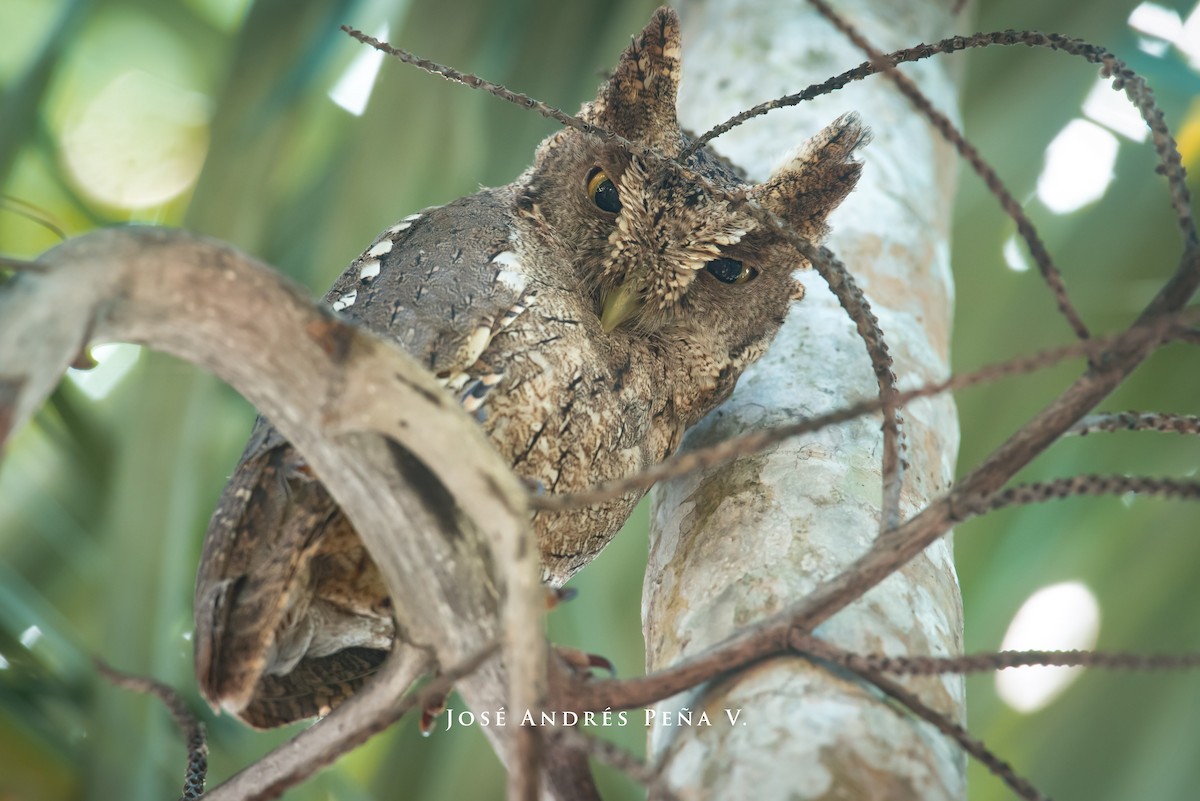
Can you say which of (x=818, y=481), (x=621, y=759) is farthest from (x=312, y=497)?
(x=818, y=481)

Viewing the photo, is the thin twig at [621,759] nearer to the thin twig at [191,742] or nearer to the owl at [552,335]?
the owl at [552,335]

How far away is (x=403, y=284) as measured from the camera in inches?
70.3

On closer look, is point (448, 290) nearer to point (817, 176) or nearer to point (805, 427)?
point (817, 176)

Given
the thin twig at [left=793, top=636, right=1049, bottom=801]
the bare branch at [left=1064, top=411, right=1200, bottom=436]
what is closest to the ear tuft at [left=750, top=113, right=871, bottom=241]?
the bare branch at [left=1064, top=411, right=1200, bottom=436]

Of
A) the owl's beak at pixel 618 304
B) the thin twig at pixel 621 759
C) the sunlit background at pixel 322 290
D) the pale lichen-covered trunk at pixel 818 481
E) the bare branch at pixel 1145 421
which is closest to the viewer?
the thin twig at pixel 621 759

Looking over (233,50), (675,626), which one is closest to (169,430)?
(233,50)

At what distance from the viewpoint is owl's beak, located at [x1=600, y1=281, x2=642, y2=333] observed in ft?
6.22

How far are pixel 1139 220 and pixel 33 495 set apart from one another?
13.0 feet

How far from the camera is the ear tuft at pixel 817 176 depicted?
6.59 ft

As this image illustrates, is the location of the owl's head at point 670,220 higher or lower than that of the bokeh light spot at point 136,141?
lower

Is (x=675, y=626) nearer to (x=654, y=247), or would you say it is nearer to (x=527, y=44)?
(x=654, y=247)

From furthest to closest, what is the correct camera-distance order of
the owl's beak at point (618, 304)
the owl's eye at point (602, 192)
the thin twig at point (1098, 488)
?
1. the owl's eye at point (602, 192)
2. the owl's beak at point (618, 304)
3. the thin twig at point (1098, 488)

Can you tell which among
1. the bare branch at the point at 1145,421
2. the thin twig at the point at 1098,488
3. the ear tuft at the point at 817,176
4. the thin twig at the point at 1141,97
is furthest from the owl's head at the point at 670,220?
the thin twig at the point at 1098,488

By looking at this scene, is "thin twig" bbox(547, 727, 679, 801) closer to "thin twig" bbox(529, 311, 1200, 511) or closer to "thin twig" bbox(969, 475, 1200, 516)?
"thin twig" bbox(529, 311, 1200, 511)
